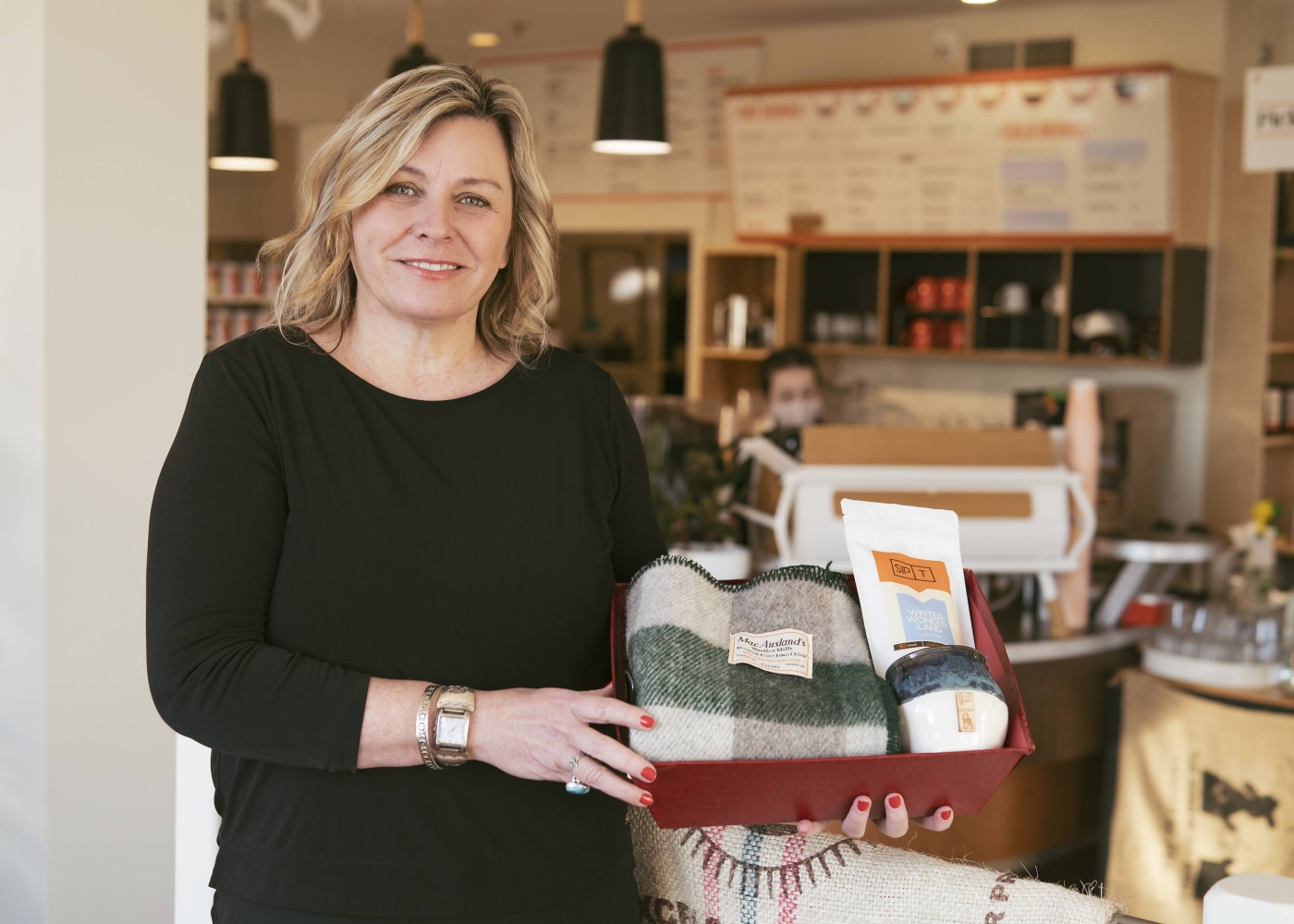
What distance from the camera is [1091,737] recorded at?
3.46 metres

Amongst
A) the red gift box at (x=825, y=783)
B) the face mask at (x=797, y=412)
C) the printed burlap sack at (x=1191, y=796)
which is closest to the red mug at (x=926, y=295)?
the face mask at (x=797, y=412)

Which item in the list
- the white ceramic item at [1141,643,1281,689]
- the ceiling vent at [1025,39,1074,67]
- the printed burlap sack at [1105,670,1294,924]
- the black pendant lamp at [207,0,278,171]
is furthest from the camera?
the ceiling vent at [1025,39,1074,67]

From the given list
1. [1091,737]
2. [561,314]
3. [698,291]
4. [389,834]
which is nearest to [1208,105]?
[698,291]

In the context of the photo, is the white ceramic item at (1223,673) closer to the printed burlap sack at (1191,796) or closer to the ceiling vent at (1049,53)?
the printed burlap sack at (1191,796)

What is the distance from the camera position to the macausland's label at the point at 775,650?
108cm

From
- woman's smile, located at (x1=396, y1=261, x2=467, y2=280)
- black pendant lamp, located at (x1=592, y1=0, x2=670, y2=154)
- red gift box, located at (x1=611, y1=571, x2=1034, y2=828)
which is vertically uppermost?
black pendant lamp, located at (x1=592, y1=0, x2=670, y2=154)

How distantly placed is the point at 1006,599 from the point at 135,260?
8.25 feet

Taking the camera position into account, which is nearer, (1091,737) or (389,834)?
(389,834)

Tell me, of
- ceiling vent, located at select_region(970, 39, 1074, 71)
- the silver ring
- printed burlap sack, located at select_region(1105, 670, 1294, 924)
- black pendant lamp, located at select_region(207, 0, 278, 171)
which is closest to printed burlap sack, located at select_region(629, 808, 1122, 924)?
the silver ring

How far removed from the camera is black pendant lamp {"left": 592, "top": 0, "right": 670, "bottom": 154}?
3.60 metres

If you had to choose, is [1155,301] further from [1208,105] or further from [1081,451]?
[1081,451]

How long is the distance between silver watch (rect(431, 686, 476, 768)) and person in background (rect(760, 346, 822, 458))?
3.86 metres

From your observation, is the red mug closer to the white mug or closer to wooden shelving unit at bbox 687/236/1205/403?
wooden shelving unit at bbox 687/236/1205/403

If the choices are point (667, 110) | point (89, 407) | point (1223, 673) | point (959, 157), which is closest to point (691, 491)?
point (1223, 673)
